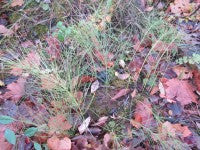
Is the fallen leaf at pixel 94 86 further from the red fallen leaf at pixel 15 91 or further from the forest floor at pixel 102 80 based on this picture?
the red fallen leaf at pixel 15 91

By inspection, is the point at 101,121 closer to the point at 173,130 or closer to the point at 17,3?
the point at 173,130

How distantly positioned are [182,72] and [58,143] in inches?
39.6

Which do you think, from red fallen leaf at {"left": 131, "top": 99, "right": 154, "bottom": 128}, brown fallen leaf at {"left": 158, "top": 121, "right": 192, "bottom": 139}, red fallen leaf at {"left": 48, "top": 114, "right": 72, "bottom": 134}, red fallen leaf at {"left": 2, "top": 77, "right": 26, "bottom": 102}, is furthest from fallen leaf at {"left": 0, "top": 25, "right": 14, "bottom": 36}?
brown fallen leaf at {"left": 158, "top": 121, "right": 192, "bottom": 139}

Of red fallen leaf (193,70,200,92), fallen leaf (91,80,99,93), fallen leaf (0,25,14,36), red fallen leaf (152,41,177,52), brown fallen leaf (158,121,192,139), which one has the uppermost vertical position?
fallen leaf (0,25,14,36)

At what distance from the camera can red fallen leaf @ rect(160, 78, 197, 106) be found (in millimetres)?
2016

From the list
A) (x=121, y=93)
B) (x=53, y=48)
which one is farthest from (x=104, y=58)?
(x=53, y=48)

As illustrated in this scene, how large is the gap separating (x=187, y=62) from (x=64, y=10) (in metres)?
1.21

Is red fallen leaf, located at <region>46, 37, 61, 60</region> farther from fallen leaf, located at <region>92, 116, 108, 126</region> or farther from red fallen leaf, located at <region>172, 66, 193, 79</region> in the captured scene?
red fallen leaf, located at <region>172, 66, 193, 79</region>

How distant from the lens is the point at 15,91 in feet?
6.77

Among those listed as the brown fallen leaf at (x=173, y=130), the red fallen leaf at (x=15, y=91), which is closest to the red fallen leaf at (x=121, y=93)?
the brown fallen leaf at (x=173, y=130)

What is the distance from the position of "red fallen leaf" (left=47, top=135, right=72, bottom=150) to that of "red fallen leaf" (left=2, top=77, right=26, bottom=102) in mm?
445

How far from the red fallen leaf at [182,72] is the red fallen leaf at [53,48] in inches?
33.5

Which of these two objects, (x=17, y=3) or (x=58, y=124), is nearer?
(x=58, y=124)

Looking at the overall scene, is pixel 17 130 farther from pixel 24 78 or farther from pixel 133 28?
pixel 133 28
